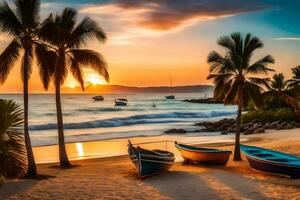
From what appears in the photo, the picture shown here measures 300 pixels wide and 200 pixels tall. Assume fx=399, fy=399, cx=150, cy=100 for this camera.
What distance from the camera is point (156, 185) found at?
17000 millimetres

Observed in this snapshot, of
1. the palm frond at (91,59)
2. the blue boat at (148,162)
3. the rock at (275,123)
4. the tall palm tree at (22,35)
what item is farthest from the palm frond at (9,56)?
the rock at (275,123)

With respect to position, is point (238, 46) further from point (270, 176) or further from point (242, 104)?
point (270, 176)

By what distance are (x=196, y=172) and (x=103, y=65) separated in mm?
7529

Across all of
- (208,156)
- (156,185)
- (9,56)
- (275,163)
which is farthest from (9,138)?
(208,156)

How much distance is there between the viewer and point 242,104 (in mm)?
23844

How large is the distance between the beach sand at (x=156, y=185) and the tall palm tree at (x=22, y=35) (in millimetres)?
2936

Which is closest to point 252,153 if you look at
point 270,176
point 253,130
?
point 270,176

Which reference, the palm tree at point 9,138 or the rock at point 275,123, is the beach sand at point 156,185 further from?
the rock at point 275,123

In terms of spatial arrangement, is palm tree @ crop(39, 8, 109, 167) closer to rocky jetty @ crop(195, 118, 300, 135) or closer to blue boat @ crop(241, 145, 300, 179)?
blue boat @ crop(241, 145, 300, 179)

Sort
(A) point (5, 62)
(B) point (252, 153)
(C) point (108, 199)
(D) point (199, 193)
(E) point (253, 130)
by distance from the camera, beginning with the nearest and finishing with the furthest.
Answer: (C) point (108, 199) → (D) point (199, 193) → (A) point (5, 62) → (B) point (252, 153) → (E) point (253, 130)

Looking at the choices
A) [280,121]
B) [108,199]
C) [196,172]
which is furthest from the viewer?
[280,121]

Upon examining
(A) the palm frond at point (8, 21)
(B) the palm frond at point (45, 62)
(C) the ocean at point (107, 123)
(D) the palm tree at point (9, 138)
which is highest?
(A) the palm frond at point (8, 21)

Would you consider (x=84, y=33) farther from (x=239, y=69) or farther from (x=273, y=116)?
(x=273, y=116)

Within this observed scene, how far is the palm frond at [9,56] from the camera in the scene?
18.4 m
